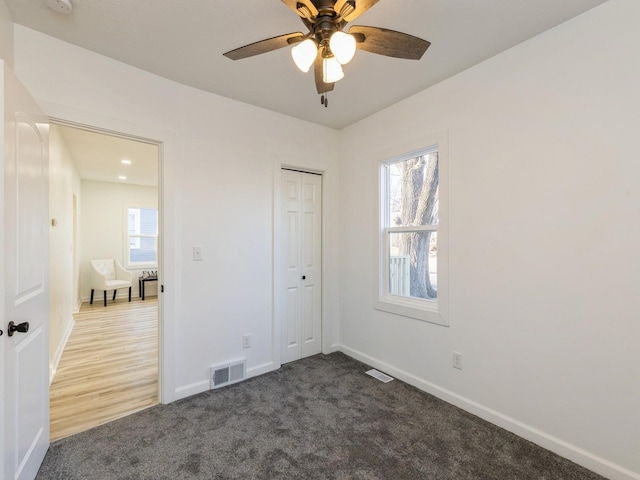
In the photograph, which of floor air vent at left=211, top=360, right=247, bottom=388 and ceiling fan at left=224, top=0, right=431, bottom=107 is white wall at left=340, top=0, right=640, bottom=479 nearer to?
ceiling fan at left=224, top=0, right=431, bottom=107

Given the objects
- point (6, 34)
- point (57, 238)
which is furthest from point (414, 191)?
point (57, 238)

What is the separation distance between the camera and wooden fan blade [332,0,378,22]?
4.11 ft

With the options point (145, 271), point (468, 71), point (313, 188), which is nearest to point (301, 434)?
point (313, 188)

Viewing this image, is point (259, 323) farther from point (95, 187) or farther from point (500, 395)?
point (95, 187)

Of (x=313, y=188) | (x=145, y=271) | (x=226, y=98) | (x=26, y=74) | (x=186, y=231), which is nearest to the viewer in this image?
(x=26, y=74)

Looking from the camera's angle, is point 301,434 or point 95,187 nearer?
point 301,434

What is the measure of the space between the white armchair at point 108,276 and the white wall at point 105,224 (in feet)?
0.64

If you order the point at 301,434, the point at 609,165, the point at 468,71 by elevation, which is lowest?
the point at 301,434

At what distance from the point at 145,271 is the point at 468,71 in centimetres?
747

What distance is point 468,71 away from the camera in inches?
92.9

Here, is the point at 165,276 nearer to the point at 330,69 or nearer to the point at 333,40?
the point at 330,69

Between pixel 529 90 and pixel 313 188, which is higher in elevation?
pixel 529 90

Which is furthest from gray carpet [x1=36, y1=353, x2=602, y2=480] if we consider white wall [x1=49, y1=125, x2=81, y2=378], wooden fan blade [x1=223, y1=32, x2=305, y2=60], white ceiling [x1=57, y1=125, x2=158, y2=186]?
white ceiling [x1=57, y1=125, x2=158, y2=186]

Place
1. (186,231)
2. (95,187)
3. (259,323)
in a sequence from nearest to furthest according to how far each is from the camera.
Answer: (186,231) → (259,323) → (95,187)
